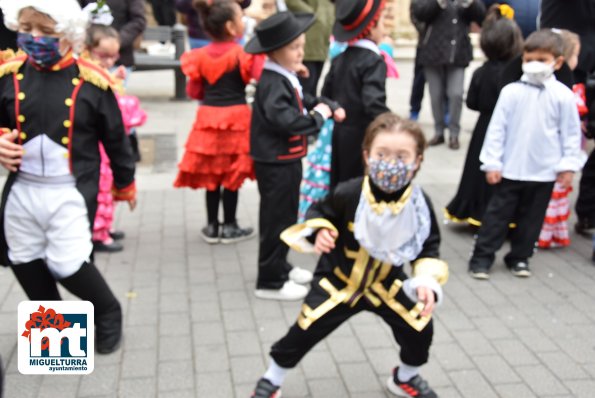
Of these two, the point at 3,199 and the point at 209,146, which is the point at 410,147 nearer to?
the point at 3,199

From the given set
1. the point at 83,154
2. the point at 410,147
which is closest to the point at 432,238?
the point at 410,147

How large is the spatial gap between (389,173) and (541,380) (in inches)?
57.1

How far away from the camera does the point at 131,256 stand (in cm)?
481

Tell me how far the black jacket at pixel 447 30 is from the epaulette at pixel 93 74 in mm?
5438

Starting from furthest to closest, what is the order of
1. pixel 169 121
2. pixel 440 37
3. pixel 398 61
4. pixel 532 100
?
pixel 398 61, pixel 169 121, pixel 440 37, pixel 532 100

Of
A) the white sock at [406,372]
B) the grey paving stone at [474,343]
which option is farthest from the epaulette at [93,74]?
the grey paving stone at [474,343]

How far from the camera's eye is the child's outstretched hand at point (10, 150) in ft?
9.83

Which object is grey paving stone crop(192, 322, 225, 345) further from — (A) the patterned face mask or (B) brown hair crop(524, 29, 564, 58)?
(B) brown hair crop(524, 29, 564, 58)

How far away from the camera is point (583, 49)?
18.0 ft

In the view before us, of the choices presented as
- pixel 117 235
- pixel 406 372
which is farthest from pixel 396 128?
pixel 117 235

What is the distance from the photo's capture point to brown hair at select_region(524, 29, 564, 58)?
418cm

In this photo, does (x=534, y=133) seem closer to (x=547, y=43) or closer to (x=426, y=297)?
(x=547, y=43)

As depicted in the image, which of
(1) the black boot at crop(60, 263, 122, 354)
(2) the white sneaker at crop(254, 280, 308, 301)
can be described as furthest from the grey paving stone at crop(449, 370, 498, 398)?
(1) the black boot at crop(60, 263, 122, 354)

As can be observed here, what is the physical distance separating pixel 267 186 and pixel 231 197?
1.05 m
